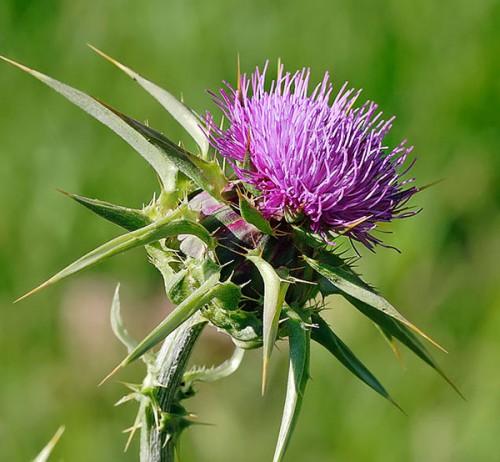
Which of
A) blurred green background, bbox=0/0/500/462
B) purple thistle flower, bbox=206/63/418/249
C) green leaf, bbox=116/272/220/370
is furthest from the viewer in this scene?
blurred green background, bbox=0/0/500/462

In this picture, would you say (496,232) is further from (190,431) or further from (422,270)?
(190,431)

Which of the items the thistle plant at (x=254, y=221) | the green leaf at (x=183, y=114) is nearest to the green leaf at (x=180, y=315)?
the thistle plant at (x=254, y=221)

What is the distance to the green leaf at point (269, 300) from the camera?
83.9 inches

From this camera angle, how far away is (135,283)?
5.05 metres

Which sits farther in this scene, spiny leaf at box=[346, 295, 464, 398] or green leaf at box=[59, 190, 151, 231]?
spiny leaf at box=[346, 295, 464, 398]

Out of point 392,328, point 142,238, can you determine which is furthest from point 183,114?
point 392,328

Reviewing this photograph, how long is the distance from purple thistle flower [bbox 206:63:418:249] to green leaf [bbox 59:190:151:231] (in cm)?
29

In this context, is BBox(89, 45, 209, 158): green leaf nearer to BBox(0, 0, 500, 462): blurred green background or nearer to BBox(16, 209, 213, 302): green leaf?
BBox(16, 209, 213, 302): green leaf

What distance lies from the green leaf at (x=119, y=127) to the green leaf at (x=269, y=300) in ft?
1.11

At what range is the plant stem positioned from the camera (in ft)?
8.39

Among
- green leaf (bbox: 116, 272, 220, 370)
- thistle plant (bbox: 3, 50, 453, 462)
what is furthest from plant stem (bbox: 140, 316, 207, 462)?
green leaf (bbox: 116, 272, 220, 370)

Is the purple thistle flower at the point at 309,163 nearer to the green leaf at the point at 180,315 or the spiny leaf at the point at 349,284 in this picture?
the spiny leaf at the point at 349,284

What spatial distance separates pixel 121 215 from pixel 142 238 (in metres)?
0.12

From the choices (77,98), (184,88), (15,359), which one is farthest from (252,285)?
(184,88)
